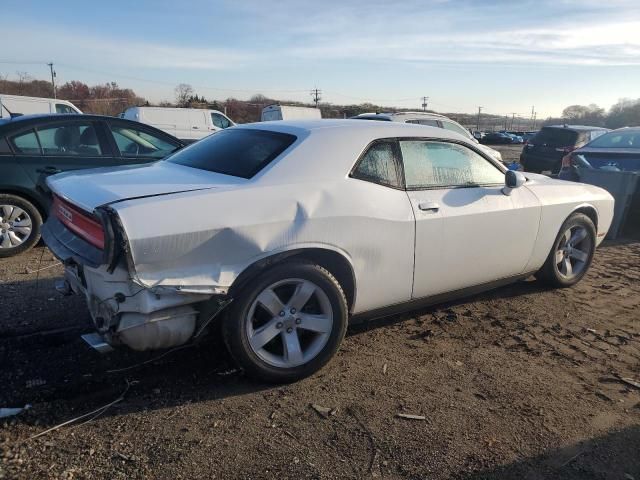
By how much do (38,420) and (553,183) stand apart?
14.7 feet

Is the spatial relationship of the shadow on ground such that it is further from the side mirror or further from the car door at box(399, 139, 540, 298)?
the side mirror

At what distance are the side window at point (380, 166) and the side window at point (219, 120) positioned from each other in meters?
16.8

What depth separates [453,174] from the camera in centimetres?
406

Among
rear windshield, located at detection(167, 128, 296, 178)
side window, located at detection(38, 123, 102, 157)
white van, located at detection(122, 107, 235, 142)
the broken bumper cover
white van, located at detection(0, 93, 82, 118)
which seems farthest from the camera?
white van, located at detection(122, 107, 235, 142)

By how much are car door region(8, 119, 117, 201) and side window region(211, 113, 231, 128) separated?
13821 mm

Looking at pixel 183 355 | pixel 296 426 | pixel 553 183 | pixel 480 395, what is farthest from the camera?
pixel 553 183

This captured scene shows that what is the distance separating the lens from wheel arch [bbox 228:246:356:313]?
117 inches

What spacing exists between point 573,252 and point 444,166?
2086 millimetres

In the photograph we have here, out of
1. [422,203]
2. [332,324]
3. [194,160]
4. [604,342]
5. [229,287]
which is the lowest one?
[604,342]

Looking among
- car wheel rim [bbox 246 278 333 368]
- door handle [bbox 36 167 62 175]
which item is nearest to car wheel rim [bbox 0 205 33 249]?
door handle [bbox 36 167 62 175]

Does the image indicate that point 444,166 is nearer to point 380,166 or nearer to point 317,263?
point 380,166

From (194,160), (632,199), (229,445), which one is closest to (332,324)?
(229,445)

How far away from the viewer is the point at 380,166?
3637mm

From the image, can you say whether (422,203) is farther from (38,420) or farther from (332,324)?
(38,420)
